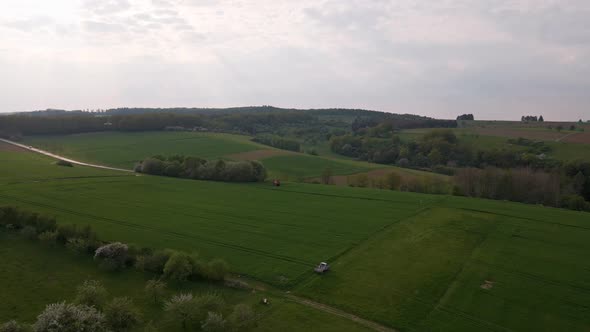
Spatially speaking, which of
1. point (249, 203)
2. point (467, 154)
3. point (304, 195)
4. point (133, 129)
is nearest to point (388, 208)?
point (304, 195)

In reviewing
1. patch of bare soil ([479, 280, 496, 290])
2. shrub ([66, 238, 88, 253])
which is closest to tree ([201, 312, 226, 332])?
shrub ([66, 238, 88, 253])

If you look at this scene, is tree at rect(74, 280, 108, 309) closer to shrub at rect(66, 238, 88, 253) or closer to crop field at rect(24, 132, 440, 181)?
shrub at rect(66, 238, 88, 253)

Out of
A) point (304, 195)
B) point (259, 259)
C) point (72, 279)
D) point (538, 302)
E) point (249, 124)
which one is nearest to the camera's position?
point (538, 302)

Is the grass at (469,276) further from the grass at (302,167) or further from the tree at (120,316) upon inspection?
the grass at (302,167)

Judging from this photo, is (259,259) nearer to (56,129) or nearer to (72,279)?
(72,279)

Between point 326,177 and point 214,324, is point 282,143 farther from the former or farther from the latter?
point 214,324

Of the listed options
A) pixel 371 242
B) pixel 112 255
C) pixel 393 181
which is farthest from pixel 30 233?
pixel 393 181

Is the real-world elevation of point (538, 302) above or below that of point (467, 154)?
below
